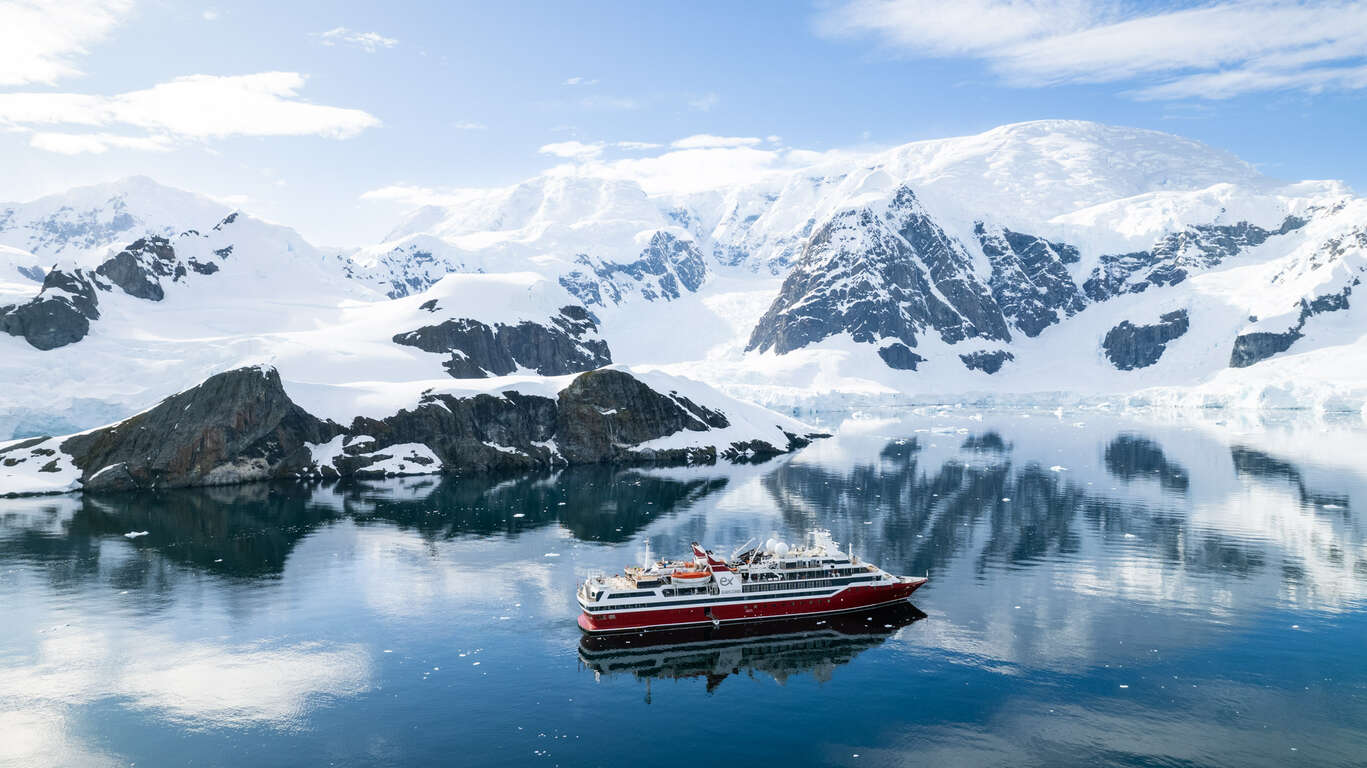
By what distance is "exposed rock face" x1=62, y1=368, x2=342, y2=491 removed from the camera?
152375mm

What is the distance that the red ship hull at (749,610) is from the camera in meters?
73.7

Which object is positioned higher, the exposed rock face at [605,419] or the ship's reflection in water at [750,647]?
the exposed rock face at [605,419]

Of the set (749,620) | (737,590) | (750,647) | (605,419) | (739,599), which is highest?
(605,419)

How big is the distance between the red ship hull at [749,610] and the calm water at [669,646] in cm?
170

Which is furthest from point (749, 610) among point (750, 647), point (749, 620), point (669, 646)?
point (669, 646)

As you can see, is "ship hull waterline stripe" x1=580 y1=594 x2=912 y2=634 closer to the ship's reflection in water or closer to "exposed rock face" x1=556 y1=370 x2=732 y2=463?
the ship's reflection in water

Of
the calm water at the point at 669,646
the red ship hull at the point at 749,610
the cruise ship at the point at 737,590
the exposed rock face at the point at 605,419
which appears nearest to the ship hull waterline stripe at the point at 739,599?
the cruise ship at the point at 737,590

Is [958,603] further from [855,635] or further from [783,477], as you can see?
[783,477]

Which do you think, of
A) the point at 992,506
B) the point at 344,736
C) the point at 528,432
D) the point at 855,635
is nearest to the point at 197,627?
the point at 344,736

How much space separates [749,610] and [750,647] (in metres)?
5.51

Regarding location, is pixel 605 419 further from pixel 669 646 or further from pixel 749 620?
pixel 669 646

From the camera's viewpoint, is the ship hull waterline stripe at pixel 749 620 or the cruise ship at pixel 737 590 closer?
the ship hull waterline stripe at pixel 749 620

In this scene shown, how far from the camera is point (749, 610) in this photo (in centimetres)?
7675

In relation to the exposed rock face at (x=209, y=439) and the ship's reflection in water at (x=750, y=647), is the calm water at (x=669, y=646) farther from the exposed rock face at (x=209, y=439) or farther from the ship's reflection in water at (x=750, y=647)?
the exposed rock face at (x=209, y=439)
